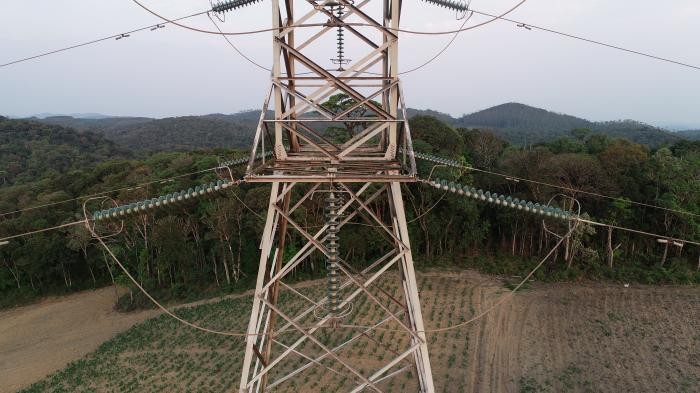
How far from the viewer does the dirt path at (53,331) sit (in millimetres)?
22312

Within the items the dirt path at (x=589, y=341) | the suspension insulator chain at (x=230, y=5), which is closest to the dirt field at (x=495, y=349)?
the dirt path at (x=589, y=341)

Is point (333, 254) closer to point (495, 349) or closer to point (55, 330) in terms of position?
point (495, 349)

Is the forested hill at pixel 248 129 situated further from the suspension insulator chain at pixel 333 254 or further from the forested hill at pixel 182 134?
the suspension insulator chain at pixel 333 254

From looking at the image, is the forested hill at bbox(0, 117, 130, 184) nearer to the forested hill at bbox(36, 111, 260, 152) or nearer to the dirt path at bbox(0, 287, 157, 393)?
the forested hill at bbox(36, 111, 260, 152)

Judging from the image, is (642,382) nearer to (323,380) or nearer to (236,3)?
(323,380)

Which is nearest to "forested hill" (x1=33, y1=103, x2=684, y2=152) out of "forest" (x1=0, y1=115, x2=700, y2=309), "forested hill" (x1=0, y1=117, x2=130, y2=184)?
"forested hill" (x1=0, y1=117, x2=130, y2=184)

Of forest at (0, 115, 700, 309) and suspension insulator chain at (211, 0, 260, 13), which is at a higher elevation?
suspension insulator chain at (211, 0, 260, 13)

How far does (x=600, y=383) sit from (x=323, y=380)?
428 inches

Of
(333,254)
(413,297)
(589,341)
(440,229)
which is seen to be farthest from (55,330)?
(589,341)

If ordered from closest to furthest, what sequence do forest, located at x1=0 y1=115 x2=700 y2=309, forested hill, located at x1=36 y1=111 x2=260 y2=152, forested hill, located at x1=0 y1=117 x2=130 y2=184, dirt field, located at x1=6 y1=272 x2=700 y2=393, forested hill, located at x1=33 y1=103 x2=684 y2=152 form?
1. dirt field, located at x1=6 y1=272 x2=700 y2=393
2. forest, located at x1=0 y1=115 x2=700 y2=309
3. forested hill, located at x1=0 y1=117 x2=130 y2=184
4. forested hill, located at x1=33 y1=103 x2=684 y2=152
5. forested hill, located at x1=36 y1=111 x2=260 y2=152

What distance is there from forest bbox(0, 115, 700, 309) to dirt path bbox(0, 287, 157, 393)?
1804 mm

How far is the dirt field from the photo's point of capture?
53.0ft

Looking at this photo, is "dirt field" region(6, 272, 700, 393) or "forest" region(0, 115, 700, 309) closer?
"dirt field" region(6, 272, 700, 393)

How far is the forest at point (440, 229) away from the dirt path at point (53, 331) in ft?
5.92
